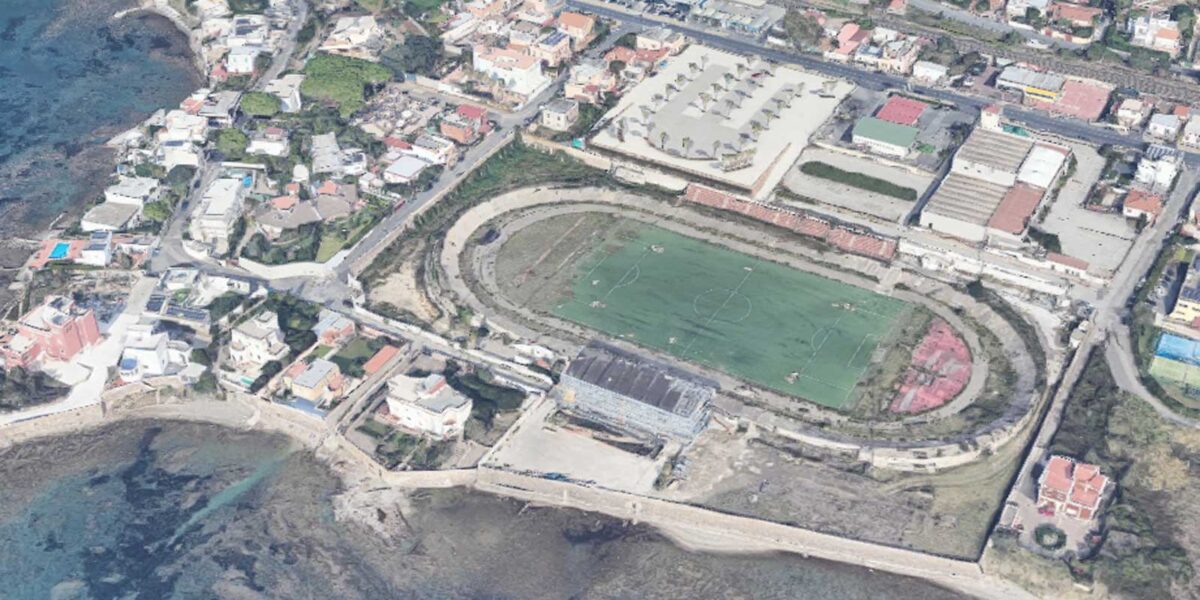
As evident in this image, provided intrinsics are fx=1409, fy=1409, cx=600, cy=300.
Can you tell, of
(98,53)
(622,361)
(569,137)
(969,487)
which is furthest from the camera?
(98,53)

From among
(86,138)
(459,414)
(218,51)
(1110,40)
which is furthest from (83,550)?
(1110,40)

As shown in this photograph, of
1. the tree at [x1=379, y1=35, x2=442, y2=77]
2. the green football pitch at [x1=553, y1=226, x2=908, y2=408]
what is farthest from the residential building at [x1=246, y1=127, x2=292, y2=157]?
the green football pitch at [x1=553, y1=226, x2=908, y2=408]

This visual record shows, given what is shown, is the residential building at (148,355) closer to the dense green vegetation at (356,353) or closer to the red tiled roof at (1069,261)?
the dense green vegetation at (356,353)

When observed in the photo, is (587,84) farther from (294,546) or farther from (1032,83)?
(294,546)

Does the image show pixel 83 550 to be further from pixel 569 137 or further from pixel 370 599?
pixel 569 137

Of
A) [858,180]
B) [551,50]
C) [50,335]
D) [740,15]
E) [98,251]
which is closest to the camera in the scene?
[50,335]

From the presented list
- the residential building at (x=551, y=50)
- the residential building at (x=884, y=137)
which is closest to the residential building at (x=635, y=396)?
the residential building at (x=884, y=137)

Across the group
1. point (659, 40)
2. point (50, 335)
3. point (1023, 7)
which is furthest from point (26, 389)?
point (1023, 7)
